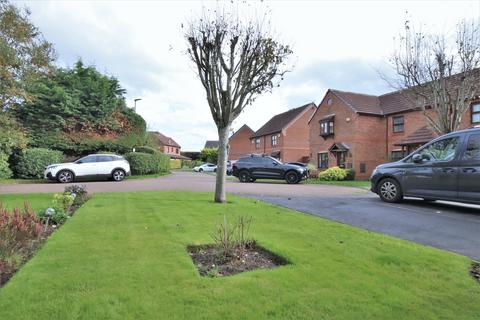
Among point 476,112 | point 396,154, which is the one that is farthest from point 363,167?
point 476,112

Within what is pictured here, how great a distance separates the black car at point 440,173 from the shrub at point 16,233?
29.1 ft

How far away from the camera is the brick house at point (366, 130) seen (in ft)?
91.7

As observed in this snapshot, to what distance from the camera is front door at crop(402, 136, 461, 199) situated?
884cm

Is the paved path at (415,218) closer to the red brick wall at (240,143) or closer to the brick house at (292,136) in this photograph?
the brick house at (292,136)

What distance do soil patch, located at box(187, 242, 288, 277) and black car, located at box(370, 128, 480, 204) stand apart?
6.23 m

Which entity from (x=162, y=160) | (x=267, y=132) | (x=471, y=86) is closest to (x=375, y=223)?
(x=471, y=86)

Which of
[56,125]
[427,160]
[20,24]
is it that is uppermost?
[20,24]

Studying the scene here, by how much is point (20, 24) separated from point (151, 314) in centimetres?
1433

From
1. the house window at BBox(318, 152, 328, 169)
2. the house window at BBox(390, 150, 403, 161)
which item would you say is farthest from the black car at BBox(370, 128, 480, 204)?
the house window at BBox(318, 152, 328, 169)

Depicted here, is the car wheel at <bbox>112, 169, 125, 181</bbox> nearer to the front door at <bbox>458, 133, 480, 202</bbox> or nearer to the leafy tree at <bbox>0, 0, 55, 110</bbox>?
the leafy tree at <bbox>0, 0, 55, 110</bbox>

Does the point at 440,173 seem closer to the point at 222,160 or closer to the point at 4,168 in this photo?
the point at 222,160

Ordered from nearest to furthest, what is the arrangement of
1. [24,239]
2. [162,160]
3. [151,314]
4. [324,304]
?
[151,314] → [324,304] → [24,239] → [162,160]

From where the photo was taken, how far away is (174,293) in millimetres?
3305

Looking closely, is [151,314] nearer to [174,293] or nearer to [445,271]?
[174,293]
